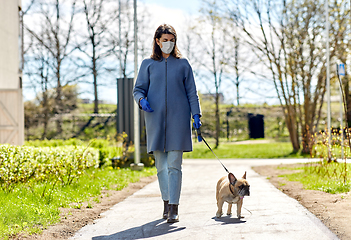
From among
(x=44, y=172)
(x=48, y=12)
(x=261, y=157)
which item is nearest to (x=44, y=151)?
(x=44, y=172)

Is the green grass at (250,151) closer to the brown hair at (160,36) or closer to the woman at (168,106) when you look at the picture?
the woman at (168,106)

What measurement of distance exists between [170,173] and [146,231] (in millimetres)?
761

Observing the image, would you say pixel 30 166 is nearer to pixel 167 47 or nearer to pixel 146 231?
pixel 146 231

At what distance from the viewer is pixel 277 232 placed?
3.63 metres

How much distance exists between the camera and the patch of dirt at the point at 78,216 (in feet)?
12.3

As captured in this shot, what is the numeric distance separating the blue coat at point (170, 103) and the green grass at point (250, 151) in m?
15.2

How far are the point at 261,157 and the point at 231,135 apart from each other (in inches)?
233

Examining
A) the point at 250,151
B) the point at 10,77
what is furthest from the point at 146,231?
the point at 250,151

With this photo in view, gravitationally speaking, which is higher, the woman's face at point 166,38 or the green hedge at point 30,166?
the woman's face at point 166,38

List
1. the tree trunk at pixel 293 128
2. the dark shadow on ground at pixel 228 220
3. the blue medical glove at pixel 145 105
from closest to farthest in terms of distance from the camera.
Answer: the dark shadow on ground at pixel 228 220 < the blue medical glove at pixel 145 105 < the tree trunk at pixel 293 128

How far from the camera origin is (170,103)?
14.3 feet

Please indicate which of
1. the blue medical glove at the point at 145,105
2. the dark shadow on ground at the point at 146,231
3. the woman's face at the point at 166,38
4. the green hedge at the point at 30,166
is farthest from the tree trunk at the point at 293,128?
the dark shadow on ground at the point at 146,231

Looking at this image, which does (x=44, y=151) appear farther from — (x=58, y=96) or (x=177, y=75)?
(x=58, y=96)

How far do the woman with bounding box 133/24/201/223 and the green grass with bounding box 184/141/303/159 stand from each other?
15.1 meters
